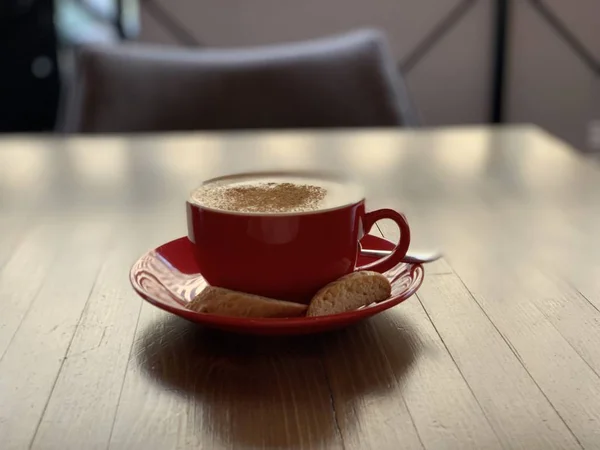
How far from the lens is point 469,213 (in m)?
0.84

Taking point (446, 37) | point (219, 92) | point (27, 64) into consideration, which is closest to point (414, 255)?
point (219, 92)

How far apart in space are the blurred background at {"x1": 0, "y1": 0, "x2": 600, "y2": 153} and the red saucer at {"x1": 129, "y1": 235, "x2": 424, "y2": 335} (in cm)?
209

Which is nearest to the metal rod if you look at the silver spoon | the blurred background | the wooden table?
the blurred background

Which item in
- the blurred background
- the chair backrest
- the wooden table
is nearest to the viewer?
the wooden table

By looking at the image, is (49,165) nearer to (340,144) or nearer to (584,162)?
(340,144)

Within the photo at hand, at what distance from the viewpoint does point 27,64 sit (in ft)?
8.34

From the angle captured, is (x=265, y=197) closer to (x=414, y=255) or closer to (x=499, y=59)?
(x=414, y=255)

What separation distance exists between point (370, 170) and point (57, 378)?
0.63 m

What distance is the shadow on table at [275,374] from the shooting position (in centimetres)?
44

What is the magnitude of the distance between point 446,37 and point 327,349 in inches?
95.6

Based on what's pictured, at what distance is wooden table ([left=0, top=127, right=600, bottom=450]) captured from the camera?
0.44m

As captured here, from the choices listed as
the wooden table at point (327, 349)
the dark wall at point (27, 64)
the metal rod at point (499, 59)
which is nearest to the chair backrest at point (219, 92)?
the wooden table at point (327, 349)

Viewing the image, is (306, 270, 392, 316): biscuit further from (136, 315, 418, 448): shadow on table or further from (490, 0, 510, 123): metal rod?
(490, 0, 510, 123): metal rod

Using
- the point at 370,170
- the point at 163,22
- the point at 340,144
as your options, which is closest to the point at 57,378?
the point at 370,170
